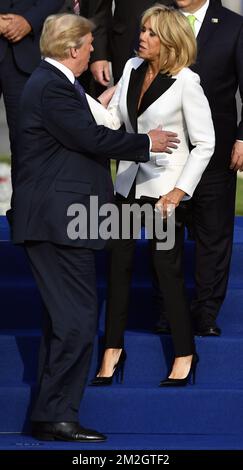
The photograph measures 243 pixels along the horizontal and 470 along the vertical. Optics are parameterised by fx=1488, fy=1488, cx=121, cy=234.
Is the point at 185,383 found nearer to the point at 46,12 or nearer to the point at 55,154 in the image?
the point at 55,154

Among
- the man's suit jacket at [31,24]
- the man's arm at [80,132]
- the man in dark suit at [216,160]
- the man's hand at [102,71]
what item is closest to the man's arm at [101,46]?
the man's hand at [102,71]

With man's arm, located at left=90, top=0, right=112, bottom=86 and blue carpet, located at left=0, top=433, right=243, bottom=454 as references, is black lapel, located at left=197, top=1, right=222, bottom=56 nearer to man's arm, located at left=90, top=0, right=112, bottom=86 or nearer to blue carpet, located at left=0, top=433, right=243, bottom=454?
man's arm, located at left=90, top=0, right=112, bottom=86

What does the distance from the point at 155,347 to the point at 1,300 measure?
0.81m

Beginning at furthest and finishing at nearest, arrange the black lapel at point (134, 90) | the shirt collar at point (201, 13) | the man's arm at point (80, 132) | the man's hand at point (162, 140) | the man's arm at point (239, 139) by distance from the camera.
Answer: the shirt collar at point (201, 13) → the man's arm at point (239, 139) → the black lapel at point (134, 90) → the man's hand at point (162, 140) → the man's arm at point (80, 132)

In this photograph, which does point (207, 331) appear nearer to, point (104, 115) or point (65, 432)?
point (65, 432)

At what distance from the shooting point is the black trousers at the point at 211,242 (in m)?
6.46

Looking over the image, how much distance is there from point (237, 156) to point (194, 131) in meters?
0.47

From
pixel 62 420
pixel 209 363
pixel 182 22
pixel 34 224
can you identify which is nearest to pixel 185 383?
pixel 209 363

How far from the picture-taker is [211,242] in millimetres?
6484

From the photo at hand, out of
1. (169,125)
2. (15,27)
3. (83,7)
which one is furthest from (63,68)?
(83,7)

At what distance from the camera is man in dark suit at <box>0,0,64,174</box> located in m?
6.82

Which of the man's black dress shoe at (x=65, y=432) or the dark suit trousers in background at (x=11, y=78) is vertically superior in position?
the dark suit trousers in background at (x=11, y=78)

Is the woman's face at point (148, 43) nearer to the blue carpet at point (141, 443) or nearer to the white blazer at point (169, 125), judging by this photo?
the white blazer at point (169, 125)
